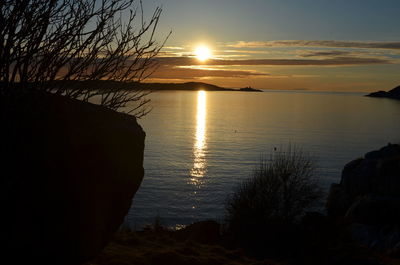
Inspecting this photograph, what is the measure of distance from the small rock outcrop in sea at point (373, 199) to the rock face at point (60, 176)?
19025 mm

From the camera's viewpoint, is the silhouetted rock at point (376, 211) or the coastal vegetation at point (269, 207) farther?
the silhouetted rock at point (376, 211)

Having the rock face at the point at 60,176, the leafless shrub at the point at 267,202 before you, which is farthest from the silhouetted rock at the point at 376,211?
the rock face at the point at 60,176

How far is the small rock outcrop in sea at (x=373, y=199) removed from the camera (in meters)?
25.1

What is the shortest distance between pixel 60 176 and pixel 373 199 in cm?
2657

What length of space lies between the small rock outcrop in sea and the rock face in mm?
19025

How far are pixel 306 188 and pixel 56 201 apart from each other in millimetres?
20902

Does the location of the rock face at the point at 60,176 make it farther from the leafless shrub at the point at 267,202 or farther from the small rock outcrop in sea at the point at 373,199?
the small rock outcrop in sea at the point at 373,199

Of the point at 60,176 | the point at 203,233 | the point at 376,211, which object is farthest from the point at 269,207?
the point at 60,176

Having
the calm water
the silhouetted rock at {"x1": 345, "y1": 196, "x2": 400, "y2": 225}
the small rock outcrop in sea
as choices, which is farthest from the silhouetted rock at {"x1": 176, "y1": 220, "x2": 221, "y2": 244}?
the calm water

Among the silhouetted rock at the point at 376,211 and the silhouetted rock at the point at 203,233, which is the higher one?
the silhouetted rock at the point at 203,233

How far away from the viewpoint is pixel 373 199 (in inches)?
1123

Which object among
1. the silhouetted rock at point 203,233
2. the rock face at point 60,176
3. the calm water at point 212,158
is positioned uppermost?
the rock face at point 60,176

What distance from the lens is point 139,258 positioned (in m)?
10.2

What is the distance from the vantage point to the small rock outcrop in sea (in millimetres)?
25141
